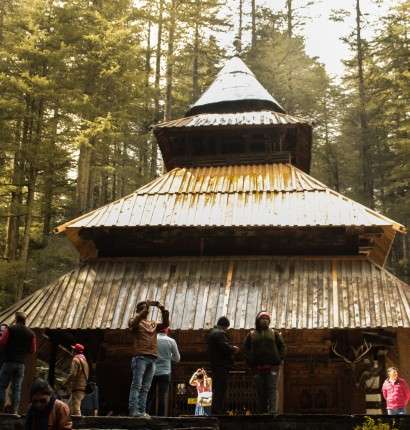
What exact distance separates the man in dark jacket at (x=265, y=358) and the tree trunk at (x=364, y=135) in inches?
962

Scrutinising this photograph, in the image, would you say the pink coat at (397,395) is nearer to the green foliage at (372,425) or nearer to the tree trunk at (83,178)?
the green foliage at (372,425)

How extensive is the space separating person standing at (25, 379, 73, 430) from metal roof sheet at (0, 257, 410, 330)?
26.1ft

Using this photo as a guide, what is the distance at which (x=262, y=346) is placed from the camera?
392 inches

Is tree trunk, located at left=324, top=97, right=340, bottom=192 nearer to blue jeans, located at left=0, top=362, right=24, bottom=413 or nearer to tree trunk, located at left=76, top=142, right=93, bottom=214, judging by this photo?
tree trunk, located at left=76, top=142, right=93, bottom=214

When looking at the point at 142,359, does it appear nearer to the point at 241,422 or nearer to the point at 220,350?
the point at 220,350

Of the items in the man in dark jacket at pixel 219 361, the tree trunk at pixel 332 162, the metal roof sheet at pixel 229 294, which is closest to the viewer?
the man in dark jacket at pixel 219 361

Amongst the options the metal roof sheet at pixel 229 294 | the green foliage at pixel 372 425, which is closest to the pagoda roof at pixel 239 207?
the metal roof sheet at pixel 229 294

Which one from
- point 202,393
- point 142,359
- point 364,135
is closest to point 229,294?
point 202,393

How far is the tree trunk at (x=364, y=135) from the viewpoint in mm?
34000

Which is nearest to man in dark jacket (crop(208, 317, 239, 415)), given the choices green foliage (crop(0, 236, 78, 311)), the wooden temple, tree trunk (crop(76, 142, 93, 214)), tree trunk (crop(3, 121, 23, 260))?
the wooden temple

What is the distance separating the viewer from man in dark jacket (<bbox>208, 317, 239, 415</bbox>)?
1010 centimetres

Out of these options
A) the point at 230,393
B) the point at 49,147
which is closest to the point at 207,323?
the point at 230,393

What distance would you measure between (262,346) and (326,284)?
5497mm

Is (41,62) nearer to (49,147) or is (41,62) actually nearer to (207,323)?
(49,147)
